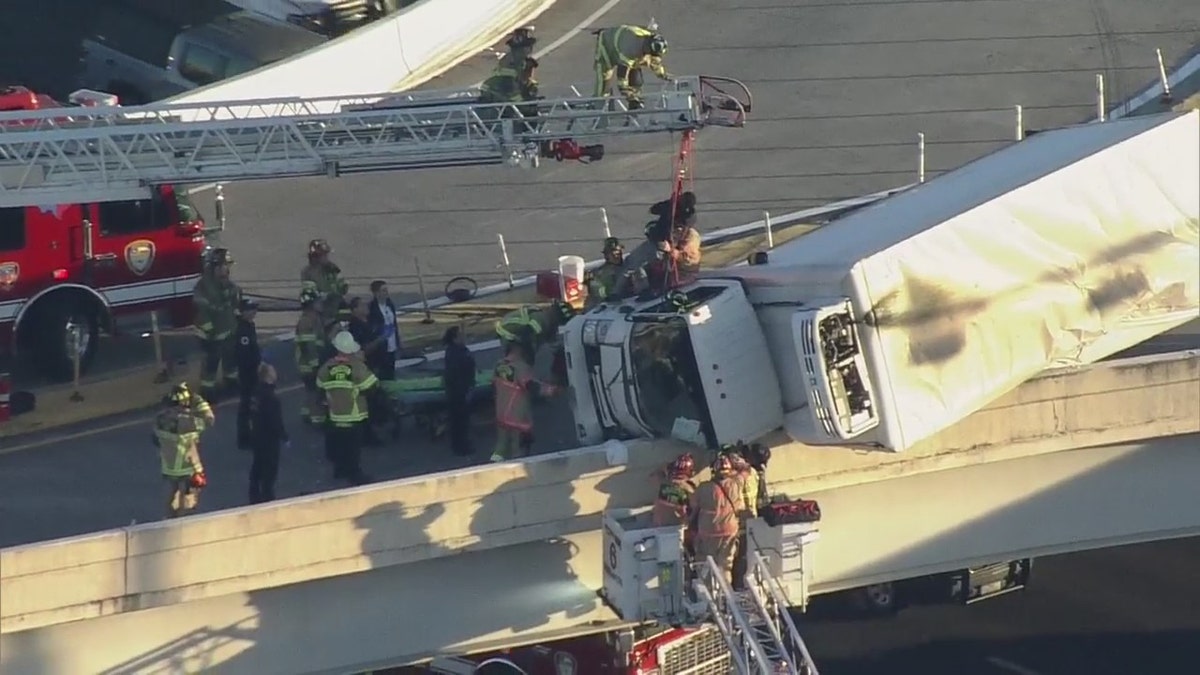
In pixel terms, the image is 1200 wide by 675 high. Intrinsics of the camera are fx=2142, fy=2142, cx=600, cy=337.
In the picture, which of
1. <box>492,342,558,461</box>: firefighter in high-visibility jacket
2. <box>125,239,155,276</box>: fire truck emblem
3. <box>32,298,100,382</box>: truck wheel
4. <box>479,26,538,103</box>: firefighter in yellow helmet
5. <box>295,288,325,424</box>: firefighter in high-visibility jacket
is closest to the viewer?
<box>492,342,558,461</box>: firefighter in high-visibility jacket

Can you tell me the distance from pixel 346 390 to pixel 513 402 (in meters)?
1.45

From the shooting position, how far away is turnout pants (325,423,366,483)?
→ 18.4m

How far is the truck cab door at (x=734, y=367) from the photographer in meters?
17.3

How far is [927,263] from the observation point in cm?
1708

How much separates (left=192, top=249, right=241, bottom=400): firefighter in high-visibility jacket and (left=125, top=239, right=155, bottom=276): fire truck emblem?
1.21 meters

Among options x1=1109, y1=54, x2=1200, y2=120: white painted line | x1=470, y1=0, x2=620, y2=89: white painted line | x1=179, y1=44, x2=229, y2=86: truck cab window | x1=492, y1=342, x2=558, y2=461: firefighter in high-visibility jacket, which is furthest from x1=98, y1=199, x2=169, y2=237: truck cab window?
x1=1109, y1=54, x2=1200, y2=120: white painted line

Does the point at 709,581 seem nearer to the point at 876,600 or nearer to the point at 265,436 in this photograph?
the point at 265,436

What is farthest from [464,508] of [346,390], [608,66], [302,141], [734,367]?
[608,66]

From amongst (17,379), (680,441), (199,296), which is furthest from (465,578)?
(17,379)

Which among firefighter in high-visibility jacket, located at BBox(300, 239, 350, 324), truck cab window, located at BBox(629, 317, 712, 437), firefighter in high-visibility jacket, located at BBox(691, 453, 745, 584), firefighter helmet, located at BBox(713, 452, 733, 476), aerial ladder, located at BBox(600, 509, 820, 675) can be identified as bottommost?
aerial ladder, located at BBox(600, 509, 820, 675)

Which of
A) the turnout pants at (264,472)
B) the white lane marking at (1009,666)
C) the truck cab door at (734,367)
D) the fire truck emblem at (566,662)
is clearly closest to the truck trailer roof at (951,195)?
the truck cab door at (734,367)

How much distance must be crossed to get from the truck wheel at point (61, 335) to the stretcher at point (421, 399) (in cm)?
339

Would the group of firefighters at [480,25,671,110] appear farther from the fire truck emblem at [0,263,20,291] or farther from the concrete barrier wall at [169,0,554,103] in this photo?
the concrete barrier wall at [169,0,554,103]

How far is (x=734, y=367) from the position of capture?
17.4 meters
